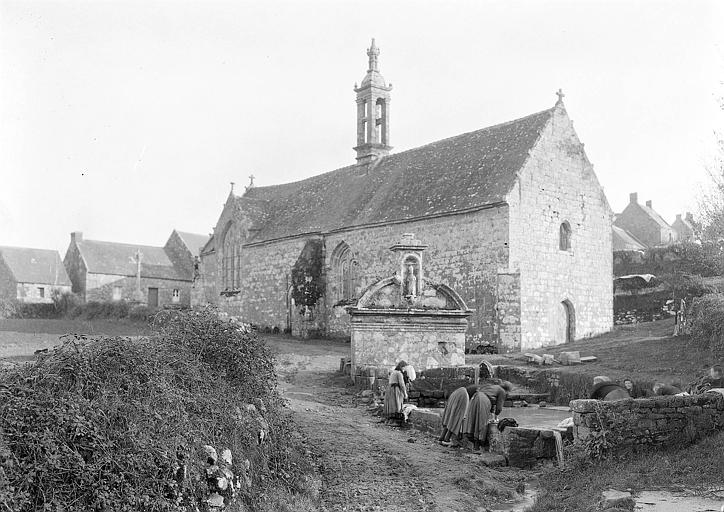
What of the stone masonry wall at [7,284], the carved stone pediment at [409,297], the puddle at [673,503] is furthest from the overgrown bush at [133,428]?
the stone masonry wall at [7,284]

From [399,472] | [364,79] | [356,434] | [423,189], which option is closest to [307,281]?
[423,189]

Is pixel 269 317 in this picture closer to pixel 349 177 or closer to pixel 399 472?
pixel 349 177

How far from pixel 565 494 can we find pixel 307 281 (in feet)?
86.8

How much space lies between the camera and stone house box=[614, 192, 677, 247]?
60.3 meters

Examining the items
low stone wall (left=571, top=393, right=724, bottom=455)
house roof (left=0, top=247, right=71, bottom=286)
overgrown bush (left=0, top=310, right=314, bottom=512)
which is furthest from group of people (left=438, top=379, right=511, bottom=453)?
house roof (left=0, top=247, right=71, bottom=286)

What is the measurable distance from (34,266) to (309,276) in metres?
30.5

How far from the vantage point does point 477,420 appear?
12547 mm

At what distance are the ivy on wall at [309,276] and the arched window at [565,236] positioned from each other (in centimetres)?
1187

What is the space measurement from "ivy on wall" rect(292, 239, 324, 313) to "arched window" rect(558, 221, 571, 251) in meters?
11.9

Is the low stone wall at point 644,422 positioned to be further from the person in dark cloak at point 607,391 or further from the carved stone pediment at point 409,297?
the carved stone pediment at point 409,297

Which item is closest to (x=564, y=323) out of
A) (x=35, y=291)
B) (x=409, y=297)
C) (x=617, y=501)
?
(x=409, y=297)

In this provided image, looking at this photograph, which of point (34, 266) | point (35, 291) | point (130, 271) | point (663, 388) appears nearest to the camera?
point (663, 388)

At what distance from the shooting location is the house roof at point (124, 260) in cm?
5728

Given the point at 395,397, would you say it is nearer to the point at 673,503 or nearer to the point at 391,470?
the point at 391,470
